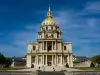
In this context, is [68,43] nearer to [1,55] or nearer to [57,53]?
[57,53]

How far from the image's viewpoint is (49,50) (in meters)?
116

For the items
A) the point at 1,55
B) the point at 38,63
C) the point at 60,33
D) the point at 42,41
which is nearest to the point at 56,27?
the point at 60,33

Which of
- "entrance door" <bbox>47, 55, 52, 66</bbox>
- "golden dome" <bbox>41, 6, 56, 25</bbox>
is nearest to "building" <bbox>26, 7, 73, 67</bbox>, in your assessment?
"entrance door" <bbox>47, 55, 52, 66</bbox>

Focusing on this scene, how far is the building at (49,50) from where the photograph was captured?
114 metres

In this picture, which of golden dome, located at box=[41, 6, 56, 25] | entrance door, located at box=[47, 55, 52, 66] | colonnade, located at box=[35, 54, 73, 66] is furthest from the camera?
golden dome, located at box=[41, 6, 56, 25]

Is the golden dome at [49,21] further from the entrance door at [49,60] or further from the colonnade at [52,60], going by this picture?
the colonnade at [52,60]

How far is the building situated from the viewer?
11425 centimetres

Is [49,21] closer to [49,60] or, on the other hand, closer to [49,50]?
[49,50]

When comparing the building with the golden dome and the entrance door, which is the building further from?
the golden dome

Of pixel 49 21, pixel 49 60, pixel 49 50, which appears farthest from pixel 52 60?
pixel 49 21

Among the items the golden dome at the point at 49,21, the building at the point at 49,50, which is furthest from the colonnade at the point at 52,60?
the golden dome at the point at 49,21

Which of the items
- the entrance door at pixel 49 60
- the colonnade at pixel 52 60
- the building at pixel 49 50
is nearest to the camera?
the colonnade at pixel 52 60

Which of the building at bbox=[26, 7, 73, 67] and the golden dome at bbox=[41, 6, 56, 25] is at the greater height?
the golden dome at bbox=[41, 6, 56, 25]

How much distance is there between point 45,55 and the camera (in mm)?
114625
